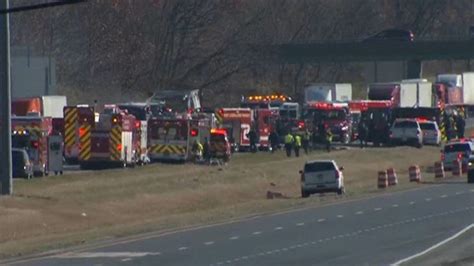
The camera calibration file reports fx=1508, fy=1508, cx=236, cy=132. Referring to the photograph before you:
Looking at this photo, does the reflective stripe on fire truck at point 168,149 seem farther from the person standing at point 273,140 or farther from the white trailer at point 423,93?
the white trailer at point 423,93

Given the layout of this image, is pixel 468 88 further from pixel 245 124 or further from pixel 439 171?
pixel 439 171

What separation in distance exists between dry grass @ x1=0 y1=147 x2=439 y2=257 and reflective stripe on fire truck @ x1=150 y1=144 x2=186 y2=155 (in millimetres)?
1708

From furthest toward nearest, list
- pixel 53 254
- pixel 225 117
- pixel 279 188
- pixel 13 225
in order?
pixel 225 117 → pixel 279 188 → pixel 13 225 → pixel 53 254

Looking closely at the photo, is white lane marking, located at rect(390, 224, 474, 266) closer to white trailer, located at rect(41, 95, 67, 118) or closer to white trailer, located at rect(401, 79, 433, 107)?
white trailer, located at rect(41, 95, 67, 118)

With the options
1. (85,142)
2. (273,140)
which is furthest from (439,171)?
(85,142)

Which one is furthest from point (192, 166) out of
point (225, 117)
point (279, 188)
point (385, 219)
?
point (385, 219)

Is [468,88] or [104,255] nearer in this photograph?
[104,255]

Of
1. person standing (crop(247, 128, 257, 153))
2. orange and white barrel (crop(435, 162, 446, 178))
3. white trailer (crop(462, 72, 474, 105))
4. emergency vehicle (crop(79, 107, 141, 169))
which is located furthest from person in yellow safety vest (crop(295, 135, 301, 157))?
white trailer (crop(462, 72, 474, 105))

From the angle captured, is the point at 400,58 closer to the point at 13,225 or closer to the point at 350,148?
the point at 350,148

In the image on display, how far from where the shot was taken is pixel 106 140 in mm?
63281

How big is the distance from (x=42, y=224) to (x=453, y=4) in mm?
127883

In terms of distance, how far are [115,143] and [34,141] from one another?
20.0 ft

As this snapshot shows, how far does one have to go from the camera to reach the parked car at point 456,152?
232 ft

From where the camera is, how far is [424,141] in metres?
88.4
